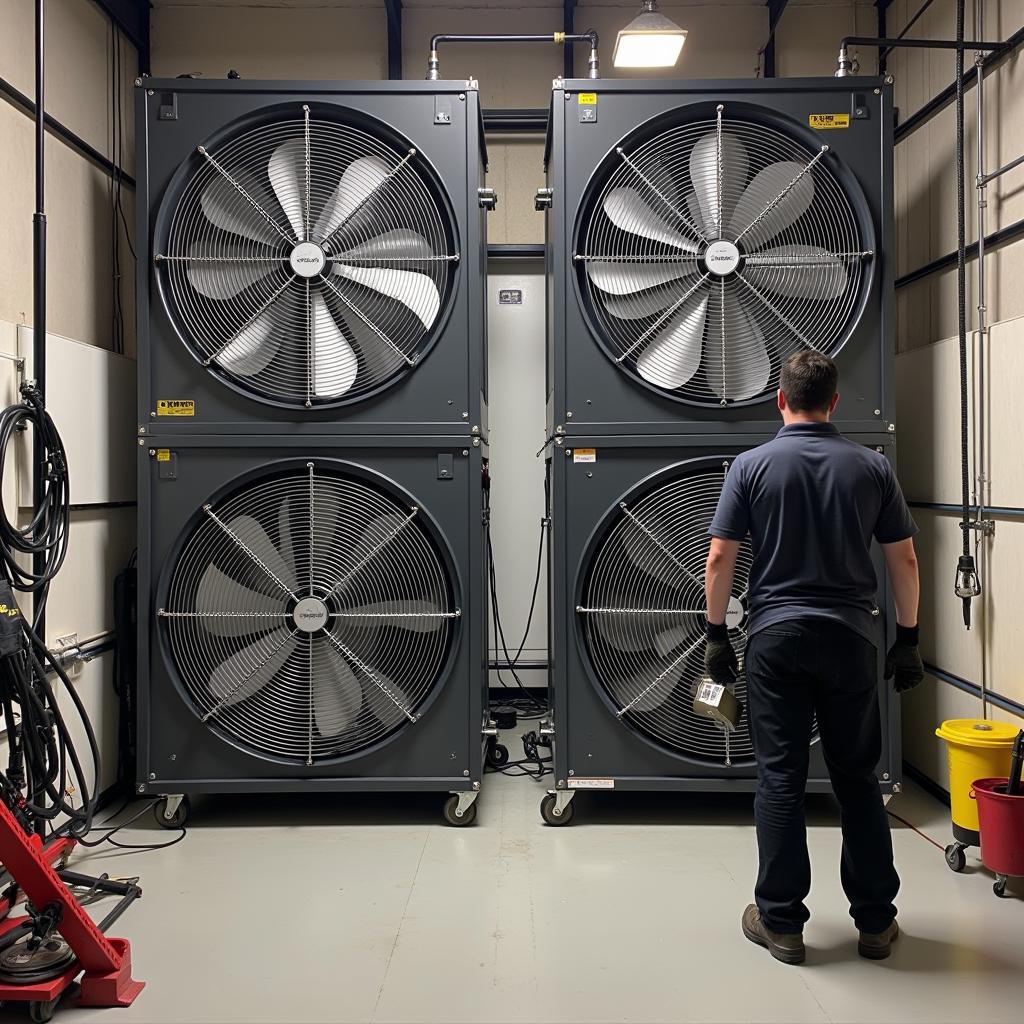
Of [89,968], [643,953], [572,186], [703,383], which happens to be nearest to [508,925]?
[643,953]

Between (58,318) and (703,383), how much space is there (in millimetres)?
2307

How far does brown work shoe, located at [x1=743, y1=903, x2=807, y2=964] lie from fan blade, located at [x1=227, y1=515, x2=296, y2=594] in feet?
5.82

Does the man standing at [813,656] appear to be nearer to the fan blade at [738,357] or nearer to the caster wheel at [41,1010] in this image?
the fan blade at [738,357]

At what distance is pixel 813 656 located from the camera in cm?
206

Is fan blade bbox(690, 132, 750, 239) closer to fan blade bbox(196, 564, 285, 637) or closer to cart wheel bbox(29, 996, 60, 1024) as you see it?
fan blade bbox(196, 564, 285, 637)

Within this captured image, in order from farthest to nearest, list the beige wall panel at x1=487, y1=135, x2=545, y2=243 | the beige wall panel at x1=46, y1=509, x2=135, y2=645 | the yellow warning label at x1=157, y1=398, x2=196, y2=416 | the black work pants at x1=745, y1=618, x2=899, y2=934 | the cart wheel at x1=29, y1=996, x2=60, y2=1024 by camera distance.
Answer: the beige wall panel at x1=487, y1=135, x2=545, y2=243, the yellow warning label at x1=157, y1=398, x2=196, y2=416, the beige wall panel at x1=46, y1=509, x2=135, y2=645, the black work pants at x1=745, y1=618, x2=899, y2=934, the cart wheel at x1=29, y1=996, x2=60, y2=1024

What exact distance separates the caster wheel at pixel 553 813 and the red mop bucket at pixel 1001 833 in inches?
50.4

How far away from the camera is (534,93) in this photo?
4203 millimetres

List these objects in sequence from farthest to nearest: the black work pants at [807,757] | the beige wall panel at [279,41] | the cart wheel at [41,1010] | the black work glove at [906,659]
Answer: the beige wall panel at [279,41]
the black work glove at [906,659]
the black work pants at [807,757]
the cart wheel at [41,1010]

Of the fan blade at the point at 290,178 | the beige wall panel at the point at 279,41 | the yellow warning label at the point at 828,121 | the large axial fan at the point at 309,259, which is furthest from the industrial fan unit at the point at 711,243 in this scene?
the beige wall panel at the point at 279,41

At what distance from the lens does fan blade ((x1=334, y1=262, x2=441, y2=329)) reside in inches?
114

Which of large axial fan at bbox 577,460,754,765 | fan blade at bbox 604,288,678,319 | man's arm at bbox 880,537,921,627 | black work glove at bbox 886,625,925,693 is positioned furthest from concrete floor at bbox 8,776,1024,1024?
fan blade at bbox 604,288,678,319

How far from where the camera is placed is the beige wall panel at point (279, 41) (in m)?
4.13

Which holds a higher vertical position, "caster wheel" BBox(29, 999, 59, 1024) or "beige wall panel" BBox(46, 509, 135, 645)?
"beige wall panel" BBox(46, 509, 135, 645)
